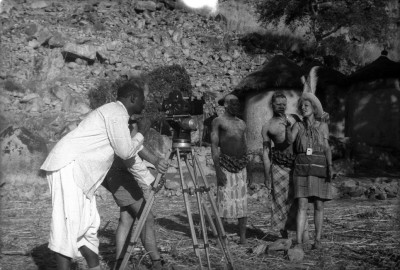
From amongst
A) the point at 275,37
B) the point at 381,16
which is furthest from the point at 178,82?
the point at 381,16

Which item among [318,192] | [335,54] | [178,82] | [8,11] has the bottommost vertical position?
[318,192]

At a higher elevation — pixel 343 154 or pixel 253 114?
pixel 253 114

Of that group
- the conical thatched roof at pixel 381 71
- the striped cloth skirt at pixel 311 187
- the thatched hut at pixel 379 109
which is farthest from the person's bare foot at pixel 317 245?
the conical thatched roof at pixel 381 71

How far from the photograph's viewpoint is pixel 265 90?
16.0m

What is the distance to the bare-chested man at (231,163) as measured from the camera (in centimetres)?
589

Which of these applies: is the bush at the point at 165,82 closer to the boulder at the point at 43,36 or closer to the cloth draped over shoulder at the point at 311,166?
the boulder at the point at 43,36

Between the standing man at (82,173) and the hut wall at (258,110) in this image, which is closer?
the standing man at (82,173)

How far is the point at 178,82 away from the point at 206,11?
9402 mm

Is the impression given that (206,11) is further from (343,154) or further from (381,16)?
(343,154)

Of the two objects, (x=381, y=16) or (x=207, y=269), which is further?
(x=381, y=16)

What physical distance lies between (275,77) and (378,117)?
3.42 meters

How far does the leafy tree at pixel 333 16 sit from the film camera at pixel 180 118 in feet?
71.3

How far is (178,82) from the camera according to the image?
21.0 meters

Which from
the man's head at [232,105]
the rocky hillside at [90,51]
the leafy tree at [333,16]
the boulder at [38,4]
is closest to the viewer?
the man's head at [232,105]
